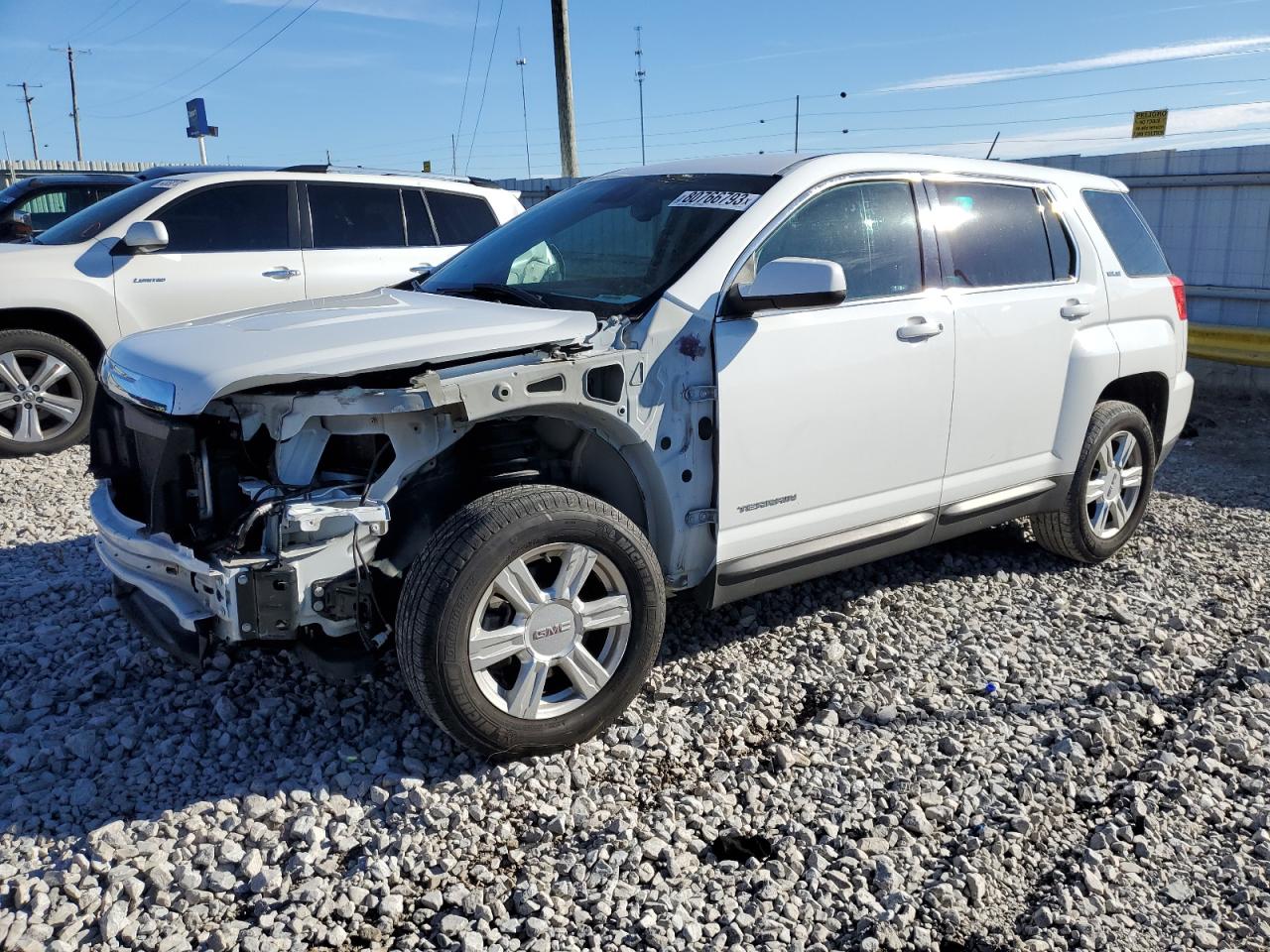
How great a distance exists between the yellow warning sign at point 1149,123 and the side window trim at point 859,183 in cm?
909

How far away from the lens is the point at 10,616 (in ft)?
14.8

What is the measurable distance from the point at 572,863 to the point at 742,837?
51 centimetres

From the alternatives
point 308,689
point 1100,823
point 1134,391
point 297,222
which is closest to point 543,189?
point 297,222

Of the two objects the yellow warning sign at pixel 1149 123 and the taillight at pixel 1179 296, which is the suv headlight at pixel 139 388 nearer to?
the taillight at pixel 1179 296

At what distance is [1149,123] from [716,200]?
32.7 ft

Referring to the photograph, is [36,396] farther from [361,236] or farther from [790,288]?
[790,288]

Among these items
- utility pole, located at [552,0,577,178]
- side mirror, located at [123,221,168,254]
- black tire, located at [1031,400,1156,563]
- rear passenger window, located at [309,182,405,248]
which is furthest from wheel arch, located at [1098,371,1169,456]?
utility pole, located at [552,0,577,178]

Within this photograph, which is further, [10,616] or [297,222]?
[297,222]

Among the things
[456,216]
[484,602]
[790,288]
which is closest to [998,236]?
[790,288]

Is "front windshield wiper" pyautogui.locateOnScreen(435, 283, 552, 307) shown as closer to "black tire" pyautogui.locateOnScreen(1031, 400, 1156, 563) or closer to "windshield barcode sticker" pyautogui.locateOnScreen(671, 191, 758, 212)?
"windshield barcode sticker" pyautogui.locateOnScreen(671, 191, 758, 212)

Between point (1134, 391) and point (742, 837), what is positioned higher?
point (1134, 391)

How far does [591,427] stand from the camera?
359cm

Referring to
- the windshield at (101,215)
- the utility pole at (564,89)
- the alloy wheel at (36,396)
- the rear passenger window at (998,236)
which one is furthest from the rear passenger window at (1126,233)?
the utility pole at (564,89)

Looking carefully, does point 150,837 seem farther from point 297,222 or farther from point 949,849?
point 297,222
